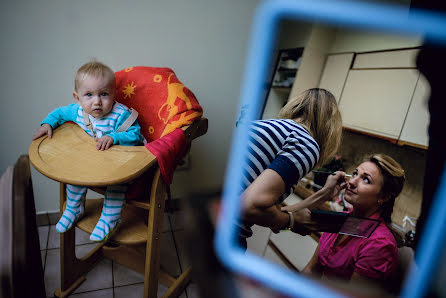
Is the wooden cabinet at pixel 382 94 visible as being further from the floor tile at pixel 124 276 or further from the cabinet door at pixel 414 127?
the floor tile at pixel 124 276

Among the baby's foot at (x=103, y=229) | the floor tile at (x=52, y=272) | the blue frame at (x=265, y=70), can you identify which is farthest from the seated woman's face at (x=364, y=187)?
the floor tile at (x=52, y=272)

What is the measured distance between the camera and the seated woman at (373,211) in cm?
55

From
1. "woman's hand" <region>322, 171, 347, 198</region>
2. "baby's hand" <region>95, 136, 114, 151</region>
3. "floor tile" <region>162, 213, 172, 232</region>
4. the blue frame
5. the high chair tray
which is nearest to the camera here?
the blue frame

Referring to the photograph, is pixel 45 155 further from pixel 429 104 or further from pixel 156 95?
pixel 429 104

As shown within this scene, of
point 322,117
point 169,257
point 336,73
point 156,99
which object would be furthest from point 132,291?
point 336,73

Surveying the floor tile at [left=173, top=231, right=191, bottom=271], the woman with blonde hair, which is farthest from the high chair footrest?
the woman with blonde hair

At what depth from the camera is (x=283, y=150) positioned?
0.52 m

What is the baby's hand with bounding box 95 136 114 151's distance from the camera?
Answer: 814 millimetres

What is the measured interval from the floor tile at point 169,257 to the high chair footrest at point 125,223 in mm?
414

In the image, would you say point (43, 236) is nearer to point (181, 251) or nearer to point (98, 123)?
point (181, 251)

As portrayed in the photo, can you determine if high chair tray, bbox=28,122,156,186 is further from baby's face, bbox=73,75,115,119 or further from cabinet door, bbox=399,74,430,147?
cabinet door, bbox=399,74,430,147

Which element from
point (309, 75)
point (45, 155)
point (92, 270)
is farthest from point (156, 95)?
point (309, 75)

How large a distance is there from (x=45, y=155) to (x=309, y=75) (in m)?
1.61

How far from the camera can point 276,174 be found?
0.46m
